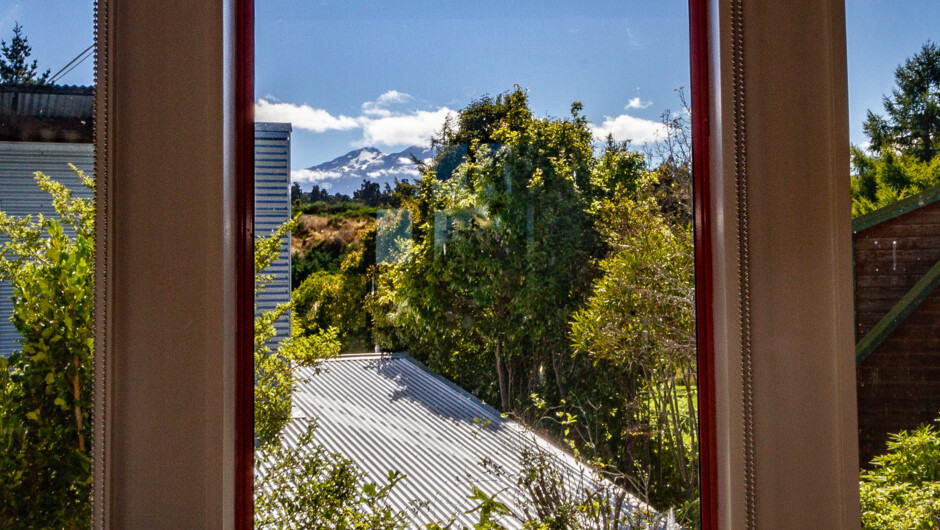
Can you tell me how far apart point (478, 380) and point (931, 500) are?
948 mm

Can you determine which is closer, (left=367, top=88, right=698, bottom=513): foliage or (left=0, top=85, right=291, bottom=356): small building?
(left=0, top=85, right=291, bottom=356): small building

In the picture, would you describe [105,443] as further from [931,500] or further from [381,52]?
[931,500]

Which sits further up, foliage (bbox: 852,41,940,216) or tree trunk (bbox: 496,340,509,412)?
foliage (bbox: 852,41,940,216)

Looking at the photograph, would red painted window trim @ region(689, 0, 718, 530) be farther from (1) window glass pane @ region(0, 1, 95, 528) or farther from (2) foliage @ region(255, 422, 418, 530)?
(1) window glass pane @ region(0, 1, 95, 528)

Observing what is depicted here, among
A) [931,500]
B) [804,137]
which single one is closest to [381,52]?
[804,137]

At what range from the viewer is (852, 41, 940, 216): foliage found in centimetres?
129

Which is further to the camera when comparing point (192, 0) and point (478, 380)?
point (478, 380)

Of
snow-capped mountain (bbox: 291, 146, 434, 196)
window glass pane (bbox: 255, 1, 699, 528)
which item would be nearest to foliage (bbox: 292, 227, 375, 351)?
window glass pane (bbox: 255, 1, 699, 528)

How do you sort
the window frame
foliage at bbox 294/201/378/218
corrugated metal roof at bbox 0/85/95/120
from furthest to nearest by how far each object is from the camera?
foliage at bbox 294/201/378/218 → corrugated metal roof at bbox 0/85/95/120 → the window frame

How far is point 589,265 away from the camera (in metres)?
1.31

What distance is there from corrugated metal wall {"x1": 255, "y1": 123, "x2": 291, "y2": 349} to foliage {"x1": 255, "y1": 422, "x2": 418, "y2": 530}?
0.23 meters

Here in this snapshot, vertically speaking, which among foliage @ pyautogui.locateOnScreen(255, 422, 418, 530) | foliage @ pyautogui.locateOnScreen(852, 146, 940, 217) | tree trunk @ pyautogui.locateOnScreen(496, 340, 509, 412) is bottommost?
foliage @ pyautogui.locateOnScreen(255, 422, 418, 530)

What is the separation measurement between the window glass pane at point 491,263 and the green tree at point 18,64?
48cm

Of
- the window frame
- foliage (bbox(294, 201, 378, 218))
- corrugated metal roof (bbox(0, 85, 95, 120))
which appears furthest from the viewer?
foliage (bbox(294, 201, 378, 218))
